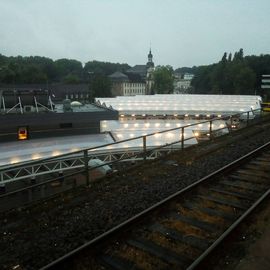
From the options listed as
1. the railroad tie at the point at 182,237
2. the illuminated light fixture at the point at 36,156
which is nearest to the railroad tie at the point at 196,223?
the railroad tie at the point at 182,237

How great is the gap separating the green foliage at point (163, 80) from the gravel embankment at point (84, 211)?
10596 centimetres

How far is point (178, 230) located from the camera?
6.35 meters

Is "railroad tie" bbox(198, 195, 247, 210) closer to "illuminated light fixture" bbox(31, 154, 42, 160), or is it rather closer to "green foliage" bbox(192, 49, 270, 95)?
"illuminated light fixture" bbox(31, 154, 42, 160)

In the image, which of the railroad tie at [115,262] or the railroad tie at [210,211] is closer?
the railroad tie at [115,262]

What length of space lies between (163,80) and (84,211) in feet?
364

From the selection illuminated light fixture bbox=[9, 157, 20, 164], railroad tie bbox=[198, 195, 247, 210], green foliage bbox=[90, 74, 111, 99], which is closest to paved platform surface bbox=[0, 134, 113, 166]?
illuminated light fixture bbox=[9, 157, 20, 164]

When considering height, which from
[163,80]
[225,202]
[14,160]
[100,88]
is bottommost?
[14,160]

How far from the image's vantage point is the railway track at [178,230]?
17.2ft

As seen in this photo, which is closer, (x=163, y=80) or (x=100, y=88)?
(x=100, y=88)

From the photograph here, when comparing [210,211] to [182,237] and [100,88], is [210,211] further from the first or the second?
[100,88]

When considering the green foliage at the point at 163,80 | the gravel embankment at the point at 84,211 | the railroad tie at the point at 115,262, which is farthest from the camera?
the green foliage at the point at 163,80

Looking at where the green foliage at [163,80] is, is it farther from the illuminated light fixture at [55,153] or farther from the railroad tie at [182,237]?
the railroad tie at [182,237]

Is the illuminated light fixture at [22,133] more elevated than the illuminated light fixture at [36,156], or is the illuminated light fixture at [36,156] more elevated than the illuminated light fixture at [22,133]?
the illuminated light fixture at [22,133]

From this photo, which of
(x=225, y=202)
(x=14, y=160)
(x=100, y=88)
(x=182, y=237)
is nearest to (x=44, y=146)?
(x=14, y=160)
